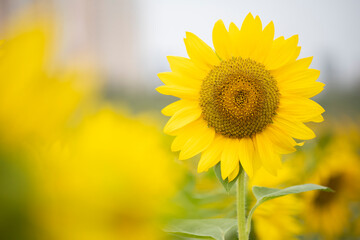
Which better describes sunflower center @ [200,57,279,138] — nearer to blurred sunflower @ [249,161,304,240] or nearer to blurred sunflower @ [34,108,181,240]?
blurred sunflower @ [249,161,304,240]

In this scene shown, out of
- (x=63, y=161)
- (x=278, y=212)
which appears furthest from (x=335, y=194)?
(x=63, y=161)

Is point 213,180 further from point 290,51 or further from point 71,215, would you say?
point 71,215

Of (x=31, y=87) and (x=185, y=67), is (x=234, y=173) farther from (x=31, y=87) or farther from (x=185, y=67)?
(x=31, y=87)

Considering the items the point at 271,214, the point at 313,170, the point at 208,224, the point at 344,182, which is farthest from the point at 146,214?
the point at 344,182

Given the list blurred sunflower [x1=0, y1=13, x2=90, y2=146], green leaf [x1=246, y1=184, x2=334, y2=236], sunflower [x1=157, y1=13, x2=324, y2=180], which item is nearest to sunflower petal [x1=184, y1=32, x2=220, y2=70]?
sunflower [x1=157, y1=13, x2=324, y2=180]

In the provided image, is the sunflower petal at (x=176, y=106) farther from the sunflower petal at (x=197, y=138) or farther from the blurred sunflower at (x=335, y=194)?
the blurred sunflower at (x=335, y=194)
